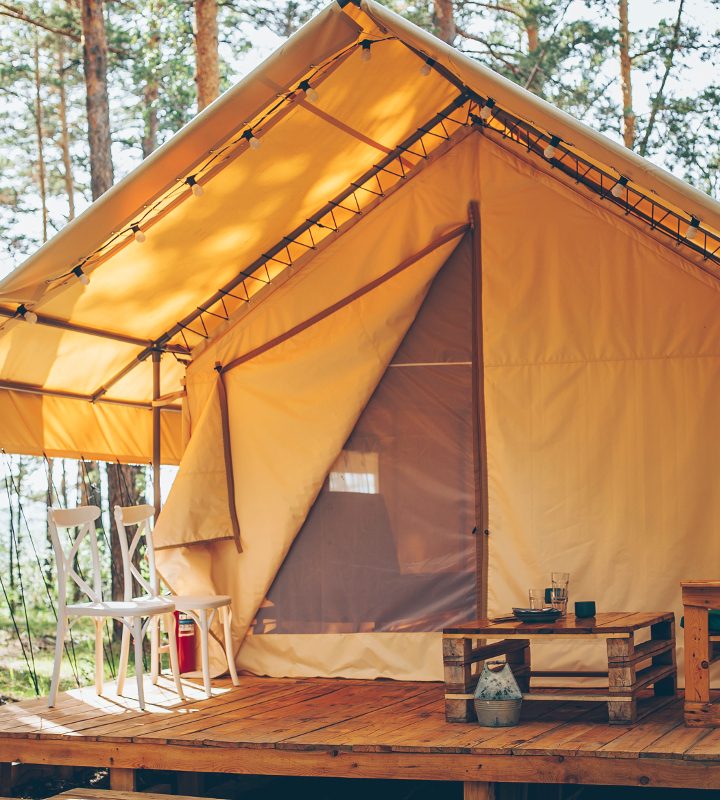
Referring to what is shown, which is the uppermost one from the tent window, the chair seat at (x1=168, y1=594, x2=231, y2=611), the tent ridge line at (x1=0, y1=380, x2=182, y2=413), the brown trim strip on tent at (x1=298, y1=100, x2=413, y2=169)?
the brown trim strip on tent at (x1=298, y1=100, x2=413, y2=169)

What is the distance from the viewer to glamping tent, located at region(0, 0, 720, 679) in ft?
17.1

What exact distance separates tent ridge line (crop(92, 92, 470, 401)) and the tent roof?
1 cm

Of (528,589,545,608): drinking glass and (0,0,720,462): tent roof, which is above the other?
(0,0,720,462): tent roof

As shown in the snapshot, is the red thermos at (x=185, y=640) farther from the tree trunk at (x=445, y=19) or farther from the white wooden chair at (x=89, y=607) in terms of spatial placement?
the tree trunk at (x=445, y=19)

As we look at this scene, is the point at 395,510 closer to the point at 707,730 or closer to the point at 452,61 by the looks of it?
the point at 707,730

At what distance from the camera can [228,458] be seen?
593 cm

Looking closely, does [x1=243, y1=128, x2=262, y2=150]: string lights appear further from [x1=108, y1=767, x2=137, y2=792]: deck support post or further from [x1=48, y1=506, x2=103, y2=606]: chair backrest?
[x1=108, y1=767, x2=137, y2=792]: deck support post

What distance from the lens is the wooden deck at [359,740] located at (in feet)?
12.1

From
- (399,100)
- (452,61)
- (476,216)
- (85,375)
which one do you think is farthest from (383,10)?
(85,375)

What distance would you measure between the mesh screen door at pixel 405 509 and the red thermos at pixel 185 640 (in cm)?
38

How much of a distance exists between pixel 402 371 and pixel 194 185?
1.61 metres

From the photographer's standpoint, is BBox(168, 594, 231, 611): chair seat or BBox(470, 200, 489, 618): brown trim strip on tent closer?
BBox(168, 594, 231, 611): chair seat

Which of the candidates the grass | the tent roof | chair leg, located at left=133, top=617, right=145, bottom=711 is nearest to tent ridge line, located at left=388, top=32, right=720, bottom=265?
the tent roof

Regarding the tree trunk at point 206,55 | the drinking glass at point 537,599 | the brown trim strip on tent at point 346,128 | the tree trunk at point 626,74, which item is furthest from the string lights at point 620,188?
the tree trunk at point 626,74
